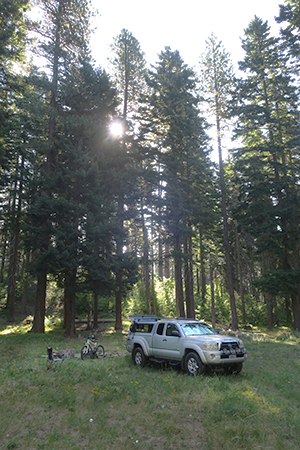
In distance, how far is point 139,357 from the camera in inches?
454

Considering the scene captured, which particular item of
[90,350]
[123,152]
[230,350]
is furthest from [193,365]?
[123,152]

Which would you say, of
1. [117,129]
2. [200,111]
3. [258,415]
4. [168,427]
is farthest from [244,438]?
[200,111]

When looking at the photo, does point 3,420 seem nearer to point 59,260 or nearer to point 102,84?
point 59,260

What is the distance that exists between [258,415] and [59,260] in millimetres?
14177

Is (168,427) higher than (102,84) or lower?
lower

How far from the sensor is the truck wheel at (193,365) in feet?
29.2

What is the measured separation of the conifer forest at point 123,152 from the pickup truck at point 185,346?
7.78m

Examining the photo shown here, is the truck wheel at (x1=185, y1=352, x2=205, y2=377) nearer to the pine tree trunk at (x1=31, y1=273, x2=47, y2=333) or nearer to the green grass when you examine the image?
the green grass

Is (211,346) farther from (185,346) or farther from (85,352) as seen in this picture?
(85,352)

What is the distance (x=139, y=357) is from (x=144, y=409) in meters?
4.96

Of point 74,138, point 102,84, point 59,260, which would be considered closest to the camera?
point 59,260

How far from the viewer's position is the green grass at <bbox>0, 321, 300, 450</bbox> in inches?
211

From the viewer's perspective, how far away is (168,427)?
574 centimetres

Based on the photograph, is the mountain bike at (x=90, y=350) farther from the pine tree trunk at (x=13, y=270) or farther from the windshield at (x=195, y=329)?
the pine tree trunk at (x=13, y=270)
